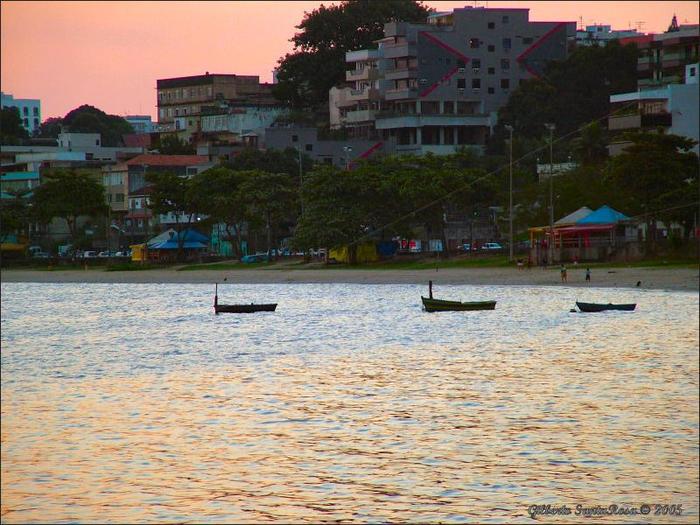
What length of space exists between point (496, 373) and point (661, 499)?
20514mm

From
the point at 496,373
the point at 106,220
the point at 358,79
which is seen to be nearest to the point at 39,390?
the point at 496,373

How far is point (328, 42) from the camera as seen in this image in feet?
573

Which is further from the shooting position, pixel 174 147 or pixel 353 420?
pixel 174 147

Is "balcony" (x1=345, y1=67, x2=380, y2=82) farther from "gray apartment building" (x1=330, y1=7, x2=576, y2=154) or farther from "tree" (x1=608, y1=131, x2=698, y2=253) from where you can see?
"tree" (x1=608, y1=131, x2=698, y2=253)

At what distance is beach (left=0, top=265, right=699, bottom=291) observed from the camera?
250 feet

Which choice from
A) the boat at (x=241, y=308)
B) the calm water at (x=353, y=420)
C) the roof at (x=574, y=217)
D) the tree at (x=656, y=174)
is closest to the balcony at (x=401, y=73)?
the roof at (x=574, y=217)

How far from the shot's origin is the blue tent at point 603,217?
90.5m

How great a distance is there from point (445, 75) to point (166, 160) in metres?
36.0

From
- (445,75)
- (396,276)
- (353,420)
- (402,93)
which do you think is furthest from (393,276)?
(445,75)

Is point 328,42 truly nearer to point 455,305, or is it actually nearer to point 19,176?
point 19,176

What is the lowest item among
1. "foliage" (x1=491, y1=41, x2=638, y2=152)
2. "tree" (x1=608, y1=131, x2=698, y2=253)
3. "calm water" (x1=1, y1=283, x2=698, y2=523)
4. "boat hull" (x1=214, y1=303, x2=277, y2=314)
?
"calm water" (x1=1, y1=283, x2=698, y2=523)

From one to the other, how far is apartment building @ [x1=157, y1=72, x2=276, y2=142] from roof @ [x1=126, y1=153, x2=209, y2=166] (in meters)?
29.5

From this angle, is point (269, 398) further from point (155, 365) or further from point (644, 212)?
point (644, 212)

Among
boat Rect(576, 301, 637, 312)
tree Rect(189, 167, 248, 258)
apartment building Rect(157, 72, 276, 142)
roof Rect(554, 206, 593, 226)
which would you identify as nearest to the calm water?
boat Rect(576, 301, 637, 312)
